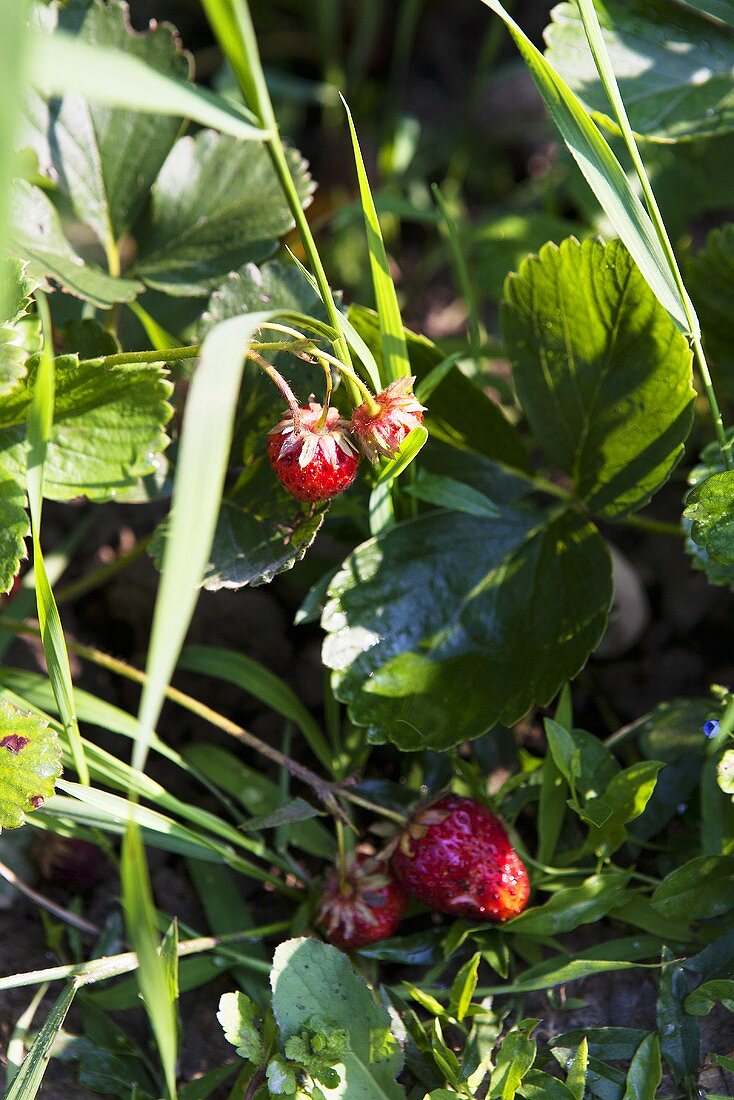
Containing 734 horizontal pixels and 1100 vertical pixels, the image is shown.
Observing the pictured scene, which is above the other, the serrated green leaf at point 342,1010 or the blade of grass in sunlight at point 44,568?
the blade of grass in sunlight at point 44,568

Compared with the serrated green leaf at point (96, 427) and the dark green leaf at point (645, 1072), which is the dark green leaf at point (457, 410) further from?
the dark green leaf at point (645, 1072)

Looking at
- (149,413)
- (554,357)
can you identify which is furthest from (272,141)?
(554,357)

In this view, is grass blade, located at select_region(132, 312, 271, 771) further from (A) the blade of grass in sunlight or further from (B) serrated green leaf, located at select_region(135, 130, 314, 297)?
(B) serrated green leaf, located at select_region(135, 130, 314, 297)

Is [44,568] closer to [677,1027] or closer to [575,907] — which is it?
[575,907]

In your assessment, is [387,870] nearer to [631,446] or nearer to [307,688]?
[307,688]

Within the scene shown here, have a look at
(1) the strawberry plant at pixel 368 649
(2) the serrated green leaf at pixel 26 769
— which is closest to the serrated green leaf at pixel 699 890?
(1) the strawberry plant at pixel 368 649
